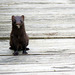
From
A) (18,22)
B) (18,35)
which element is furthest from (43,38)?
(18,22)

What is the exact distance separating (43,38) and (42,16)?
1.16 metres

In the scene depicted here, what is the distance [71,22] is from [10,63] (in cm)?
175

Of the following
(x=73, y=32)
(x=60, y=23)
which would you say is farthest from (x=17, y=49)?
(x=60, y=23)

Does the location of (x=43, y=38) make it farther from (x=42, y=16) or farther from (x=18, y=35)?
(x=42, y=16)

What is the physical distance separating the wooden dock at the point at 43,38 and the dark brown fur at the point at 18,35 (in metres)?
0.08

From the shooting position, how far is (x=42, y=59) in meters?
2.87

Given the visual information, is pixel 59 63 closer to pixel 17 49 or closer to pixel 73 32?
pixel 17 49

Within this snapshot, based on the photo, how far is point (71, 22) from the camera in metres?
4.27

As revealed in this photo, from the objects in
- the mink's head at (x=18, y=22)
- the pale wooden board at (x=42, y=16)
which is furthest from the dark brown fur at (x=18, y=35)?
the pale wooden board at (x=42, y=16)

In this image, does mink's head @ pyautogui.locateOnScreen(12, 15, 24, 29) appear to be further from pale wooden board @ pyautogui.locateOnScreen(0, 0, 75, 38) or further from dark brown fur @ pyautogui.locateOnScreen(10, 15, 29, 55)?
pale wooden board @ pyautogui.locateOnScreen(0, 0, 75, 38)

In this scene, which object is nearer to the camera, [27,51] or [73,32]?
[27,51]

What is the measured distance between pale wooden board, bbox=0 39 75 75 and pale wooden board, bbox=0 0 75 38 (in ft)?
1.01

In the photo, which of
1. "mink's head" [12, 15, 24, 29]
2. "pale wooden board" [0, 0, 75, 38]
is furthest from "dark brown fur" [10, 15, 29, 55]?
"pale wooden board" [0, 0, 75, 38]

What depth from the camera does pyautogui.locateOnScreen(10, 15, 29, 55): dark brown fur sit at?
110 inches
